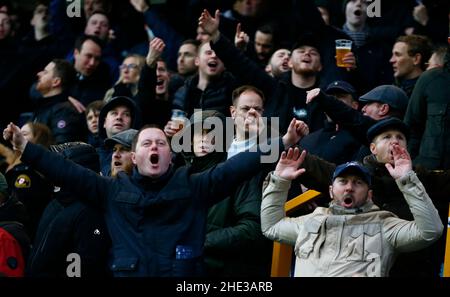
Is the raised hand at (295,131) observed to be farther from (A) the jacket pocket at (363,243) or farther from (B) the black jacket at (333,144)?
(B) the black jacket at (333,144)

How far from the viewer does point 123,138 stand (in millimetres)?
12102

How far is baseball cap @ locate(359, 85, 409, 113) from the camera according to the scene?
12.6 meters

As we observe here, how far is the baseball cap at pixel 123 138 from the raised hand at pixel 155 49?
1.47 metres

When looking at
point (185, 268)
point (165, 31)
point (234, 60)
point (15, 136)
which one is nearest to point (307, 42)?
point (234, 60)

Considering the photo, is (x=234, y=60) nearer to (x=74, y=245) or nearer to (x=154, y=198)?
(x=74, y=245)

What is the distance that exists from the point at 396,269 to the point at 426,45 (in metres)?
3.63

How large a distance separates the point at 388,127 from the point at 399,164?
126cm

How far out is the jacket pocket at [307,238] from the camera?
10.5 metres

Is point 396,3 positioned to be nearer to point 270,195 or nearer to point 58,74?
point 58,74

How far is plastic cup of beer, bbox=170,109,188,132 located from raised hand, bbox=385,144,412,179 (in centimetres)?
293

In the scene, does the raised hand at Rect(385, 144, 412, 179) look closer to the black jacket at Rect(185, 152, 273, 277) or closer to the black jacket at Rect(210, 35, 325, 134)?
the black jacket at Rect(185, 152, 273, 277)

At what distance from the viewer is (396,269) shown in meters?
10.9

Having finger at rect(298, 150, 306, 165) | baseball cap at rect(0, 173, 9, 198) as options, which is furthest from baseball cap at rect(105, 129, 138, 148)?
finger at rect(298, 150, 306, 165)

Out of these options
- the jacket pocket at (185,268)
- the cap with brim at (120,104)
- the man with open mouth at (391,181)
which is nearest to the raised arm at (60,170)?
the jacket pocket at (185,268)
